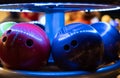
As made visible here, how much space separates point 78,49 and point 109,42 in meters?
0.17

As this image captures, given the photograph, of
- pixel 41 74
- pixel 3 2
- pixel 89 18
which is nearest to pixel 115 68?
pixel 41 74

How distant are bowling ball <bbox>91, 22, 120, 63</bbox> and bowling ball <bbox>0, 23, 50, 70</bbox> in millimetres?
202

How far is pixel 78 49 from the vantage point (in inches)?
27.5

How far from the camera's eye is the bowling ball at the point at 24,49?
69 centimetres

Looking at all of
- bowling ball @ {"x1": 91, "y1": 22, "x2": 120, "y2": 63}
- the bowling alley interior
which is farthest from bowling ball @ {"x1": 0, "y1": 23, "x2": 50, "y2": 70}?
bowling ball @ {"x1": 91, "y1": 22, "x2": 120, "y2": 63}

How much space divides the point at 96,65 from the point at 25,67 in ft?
0.64

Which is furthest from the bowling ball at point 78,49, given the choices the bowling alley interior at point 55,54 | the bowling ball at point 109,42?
the bowling ball at point 109,42

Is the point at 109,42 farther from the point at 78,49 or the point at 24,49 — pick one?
the point at 24,49

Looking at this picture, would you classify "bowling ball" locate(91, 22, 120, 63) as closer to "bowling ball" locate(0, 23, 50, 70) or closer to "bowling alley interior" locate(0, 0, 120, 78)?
"bowling alley interior" locate(0, 0, 120, 78)

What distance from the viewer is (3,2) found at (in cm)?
78

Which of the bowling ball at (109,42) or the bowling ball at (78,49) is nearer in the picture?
the bowling ball at (78,49)

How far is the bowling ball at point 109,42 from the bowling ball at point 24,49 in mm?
202

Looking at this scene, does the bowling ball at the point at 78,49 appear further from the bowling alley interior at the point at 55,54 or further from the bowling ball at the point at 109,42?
the bowling ball at the point at 109,42

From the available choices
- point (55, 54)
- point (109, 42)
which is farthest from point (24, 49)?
point (109, 42)
